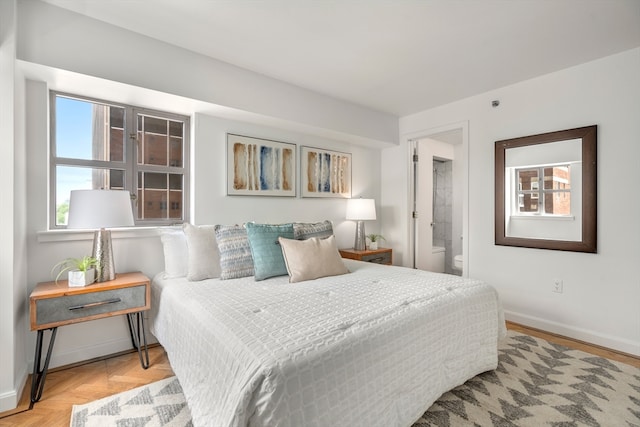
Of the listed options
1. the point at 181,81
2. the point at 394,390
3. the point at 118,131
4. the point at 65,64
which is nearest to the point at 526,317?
the point at 394,390

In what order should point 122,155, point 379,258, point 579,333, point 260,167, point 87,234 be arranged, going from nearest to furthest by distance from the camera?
point 87,234, point 122,155, point 579,333, point 260,167, point 379,258

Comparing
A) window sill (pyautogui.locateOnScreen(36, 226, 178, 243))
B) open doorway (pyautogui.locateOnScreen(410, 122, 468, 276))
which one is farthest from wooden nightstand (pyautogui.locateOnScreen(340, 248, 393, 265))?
window sill (pyautogui.locateOnScreen(36, 226, 178, 243))

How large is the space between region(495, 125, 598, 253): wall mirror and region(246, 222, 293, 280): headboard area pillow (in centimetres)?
239

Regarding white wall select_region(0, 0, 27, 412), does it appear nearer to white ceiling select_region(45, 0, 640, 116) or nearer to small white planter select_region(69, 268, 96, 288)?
small white planter select_region(69, 268, 96, 288)

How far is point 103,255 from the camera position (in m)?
2.14

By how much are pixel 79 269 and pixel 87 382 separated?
76 centimetres

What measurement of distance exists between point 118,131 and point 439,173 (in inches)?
201

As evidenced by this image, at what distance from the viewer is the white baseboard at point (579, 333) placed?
2471 mm

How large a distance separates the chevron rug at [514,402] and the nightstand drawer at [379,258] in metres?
1.82

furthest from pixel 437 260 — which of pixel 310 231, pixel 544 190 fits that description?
pixel 310 231

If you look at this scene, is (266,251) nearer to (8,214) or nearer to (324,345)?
(324,345)

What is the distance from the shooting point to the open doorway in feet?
12.9

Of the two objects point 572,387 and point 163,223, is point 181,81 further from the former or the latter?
point 572,387

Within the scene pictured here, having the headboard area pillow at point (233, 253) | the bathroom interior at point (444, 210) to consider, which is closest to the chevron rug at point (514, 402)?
the headboard area pillow at point (233, 253)
